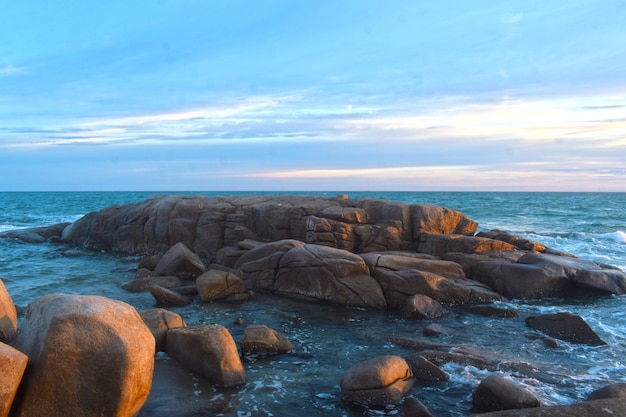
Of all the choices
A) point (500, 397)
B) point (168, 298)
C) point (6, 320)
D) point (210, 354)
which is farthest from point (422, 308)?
point (6, 320)

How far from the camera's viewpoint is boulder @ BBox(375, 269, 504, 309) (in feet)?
54.8

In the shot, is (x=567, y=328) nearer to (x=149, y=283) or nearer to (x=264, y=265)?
(x=264, y=265)

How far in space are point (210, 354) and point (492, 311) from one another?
32.4 ft

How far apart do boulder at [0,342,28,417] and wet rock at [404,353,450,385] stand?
727 centimetres

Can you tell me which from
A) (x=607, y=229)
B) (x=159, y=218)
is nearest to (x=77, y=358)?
(x=159, y=218)

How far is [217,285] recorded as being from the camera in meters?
17.3

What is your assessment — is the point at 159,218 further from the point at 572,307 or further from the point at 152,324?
the point at 572,307

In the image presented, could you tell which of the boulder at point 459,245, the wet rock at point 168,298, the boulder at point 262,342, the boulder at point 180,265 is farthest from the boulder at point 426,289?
the boulder at point 180,265

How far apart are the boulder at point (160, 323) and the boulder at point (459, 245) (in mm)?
13289

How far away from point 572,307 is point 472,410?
32.8 ft

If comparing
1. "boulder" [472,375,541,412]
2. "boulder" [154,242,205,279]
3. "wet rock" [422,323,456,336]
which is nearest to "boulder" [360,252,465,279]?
"wet rock" [422,323,456,336]

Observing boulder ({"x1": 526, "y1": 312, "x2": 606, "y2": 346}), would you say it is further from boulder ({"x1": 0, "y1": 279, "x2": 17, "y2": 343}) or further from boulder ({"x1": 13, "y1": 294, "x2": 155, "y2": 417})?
boulder ({"x1": 0, "y1": 279, "x2": 17, "y2": 343})

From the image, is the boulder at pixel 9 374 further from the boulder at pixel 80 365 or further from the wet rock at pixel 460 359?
the wet rock at pixel 460 359

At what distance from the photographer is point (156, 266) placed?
21766 millimetres
